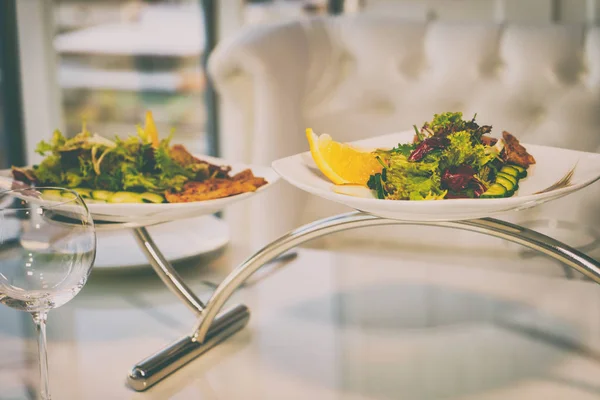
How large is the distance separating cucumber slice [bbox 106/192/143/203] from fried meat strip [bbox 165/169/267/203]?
1.3 inches

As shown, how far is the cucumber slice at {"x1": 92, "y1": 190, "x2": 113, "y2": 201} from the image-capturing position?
0.79m

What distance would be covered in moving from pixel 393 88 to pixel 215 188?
1201mm

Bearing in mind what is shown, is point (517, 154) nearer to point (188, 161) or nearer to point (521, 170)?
point (521, 170)

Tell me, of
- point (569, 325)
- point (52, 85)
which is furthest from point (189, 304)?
point (52, 85)

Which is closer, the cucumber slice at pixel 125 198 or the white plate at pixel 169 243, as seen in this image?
the cucumber slice at pixel 125 198

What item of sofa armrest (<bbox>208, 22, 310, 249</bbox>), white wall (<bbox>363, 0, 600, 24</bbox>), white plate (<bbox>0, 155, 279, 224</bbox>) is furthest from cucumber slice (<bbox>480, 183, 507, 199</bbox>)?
white wall (<bbox>363, 0, 600, 24</bbox>)

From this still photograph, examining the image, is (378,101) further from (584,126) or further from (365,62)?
(584,126)

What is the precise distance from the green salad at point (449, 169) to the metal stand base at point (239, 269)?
0.03 m

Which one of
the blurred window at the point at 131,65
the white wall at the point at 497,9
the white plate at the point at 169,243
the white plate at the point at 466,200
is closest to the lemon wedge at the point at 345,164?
the white plate at the point at 466,200

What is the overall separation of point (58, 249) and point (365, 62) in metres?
1.42

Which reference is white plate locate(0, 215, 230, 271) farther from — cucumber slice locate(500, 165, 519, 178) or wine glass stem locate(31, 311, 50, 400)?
cucumber slice locate(500, 165, 519, 178)

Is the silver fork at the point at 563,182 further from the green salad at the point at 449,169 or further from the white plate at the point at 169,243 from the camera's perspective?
the white plate at the point at 169,243

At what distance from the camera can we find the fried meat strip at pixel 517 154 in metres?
0.72

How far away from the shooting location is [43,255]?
0.60 meters
